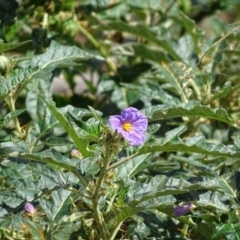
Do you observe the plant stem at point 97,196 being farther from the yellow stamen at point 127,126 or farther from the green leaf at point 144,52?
the green leaf at point 144,52

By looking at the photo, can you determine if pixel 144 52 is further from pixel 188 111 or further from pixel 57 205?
pixel 57 205

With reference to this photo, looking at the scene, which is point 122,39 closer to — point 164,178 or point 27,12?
point 27,12

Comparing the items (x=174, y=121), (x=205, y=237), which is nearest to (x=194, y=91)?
(x=174, y=121)

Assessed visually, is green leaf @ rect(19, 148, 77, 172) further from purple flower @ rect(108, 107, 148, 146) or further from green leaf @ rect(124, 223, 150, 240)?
green leaf @ rect(124, 223, 150, 240)

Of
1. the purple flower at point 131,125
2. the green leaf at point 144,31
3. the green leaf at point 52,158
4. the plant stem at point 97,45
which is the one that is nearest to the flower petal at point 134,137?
the purple flower at point 131,125

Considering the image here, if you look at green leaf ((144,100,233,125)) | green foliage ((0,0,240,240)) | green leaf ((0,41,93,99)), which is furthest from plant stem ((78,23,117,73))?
green leaf ((144,100,233,125))
